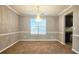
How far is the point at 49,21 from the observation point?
954cm

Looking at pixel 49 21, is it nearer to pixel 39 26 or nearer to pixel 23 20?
pixel 39 26

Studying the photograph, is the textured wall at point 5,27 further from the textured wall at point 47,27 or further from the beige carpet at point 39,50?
the textured wall at point 47,27

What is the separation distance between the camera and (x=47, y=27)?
955cm

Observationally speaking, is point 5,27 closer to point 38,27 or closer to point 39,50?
point 39,50

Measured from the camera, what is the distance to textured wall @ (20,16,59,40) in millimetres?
9375

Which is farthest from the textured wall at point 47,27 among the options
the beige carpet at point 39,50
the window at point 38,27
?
the beige carpet at point 39,50

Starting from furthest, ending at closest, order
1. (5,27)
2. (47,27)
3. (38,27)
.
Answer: (38,27), (47,27), (5,27)

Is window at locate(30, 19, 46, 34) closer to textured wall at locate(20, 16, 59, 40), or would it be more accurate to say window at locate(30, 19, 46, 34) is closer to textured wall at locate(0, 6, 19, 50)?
textured wall at locate(20, 16, 59, 40)

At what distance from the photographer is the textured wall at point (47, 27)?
938 centimetres

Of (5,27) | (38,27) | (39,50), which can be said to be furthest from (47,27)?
(5,27)

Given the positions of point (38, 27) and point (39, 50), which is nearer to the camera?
point (39, 50)

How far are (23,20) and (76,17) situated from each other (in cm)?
529
